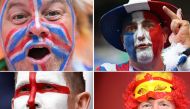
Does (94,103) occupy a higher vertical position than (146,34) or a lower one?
lower

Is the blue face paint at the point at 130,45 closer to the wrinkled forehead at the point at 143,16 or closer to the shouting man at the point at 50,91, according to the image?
the wrinkled forehead at the point at 143,16

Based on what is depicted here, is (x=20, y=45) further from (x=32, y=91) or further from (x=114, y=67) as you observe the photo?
(x=114, y=67)

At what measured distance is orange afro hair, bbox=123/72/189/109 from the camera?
1524 mm

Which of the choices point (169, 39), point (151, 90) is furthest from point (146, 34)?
point (151, 90)

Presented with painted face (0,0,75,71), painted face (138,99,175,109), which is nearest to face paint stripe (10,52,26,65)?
painted face (0,0,75,71)

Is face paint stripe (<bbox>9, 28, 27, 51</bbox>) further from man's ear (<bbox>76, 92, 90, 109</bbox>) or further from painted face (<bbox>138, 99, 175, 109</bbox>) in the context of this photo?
painted face (<bbox>138, 99, 175, 109</bbox>)

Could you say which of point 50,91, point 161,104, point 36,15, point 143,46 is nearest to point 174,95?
point 161,104

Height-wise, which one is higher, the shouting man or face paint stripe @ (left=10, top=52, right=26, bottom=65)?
face paint stripe @ (left=10, top=52, right=26, bottom=65)

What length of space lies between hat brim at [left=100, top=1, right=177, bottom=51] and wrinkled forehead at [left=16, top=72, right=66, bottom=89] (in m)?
0.22

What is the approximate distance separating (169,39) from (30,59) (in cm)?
50

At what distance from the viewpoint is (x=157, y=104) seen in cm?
152

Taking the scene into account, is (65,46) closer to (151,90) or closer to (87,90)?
(87,90)

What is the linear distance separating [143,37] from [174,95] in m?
0.23

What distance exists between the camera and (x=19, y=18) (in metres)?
1.58
